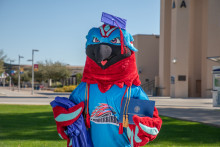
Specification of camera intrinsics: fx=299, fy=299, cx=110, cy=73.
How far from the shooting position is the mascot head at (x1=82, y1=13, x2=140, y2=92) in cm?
338

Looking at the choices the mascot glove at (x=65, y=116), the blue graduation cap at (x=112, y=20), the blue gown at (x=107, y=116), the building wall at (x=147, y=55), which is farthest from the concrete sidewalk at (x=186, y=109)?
the building wall at (x=147, y=55)

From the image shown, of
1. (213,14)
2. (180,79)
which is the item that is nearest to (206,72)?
(180,79)

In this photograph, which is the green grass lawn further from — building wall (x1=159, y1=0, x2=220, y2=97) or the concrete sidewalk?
building wall (x1=159, y1=0, x2=220, y2=97)

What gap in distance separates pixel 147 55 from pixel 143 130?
31.8 m

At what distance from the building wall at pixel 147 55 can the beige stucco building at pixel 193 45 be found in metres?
5.83

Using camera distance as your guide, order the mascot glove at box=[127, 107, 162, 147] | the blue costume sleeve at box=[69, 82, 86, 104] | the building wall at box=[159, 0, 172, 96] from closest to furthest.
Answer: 1. the mascot glove at box=[127, 107, 162, 147]
2. the blue costume sleeve at box=[69, 82, 86, 104]
3. the building wall at box=[159, 0, 172, 96]

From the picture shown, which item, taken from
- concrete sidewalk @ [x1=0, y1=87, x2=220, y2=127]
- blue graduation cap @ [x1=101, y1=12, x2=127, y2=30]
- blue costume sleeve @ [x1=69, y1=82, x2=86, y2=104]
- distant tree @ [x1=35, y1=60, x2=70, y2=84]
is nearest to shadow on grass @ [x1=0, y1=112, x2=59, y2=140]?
blue costume sleeve @ [x1=69, y1=82, x2=86, y2=104]

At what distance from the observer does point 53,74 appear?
5334cm

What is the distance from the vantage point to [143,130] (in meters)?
3.07

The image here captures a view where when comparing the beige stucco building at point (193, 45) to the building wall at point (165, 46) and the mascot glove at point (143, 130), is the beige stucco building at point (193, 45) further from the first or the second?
the mascot glove at point (143, 130)

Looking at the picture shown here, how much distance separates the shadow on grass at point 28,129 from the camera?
7414mm

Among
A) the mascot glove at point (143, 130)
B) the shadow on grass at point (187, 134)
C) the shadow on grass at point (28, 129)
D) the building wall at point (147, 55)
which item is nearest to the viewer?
the mascot glove at point (143, 130)

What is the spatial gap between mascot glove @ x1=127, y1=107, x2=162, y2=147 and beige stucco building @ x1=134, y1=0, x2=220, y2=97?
2337 cm

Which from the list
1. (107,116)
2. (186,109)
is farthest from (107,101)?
(186,109)
